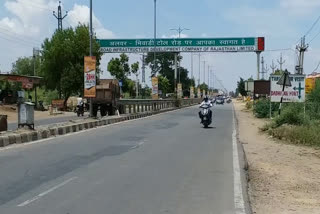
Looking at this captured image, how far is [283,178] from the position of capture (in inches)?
460

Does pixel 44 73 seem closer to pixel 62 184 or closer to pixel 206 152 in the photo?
pixel 206 152

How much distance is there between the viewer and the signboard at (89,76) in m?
28.7

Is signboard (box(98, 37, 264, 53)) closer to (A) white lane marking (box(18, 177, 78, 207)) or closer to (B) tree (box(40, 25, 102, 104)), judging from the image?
(B) tree (box(40, 25, 102, 104))

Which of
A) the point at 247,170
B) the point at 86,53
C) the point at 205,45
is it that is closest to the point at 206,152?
the point at 247,170

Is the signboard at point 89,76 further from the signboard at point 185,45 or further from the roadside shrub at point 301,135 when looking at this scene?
the signboard at point 185,45

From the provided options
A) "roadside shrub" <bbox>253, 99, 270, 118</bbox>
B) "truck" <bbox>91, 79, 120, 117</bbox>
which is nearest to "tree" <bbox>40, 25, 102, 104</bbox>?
"truck" <bbox>91, 79, 120, 117</bbox>

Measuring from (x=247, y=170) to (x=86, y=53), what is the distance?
44.8m

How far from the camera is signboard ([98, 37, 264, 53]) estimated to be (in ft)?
201

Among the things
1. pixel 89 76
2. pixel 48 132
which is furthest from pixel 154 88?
pixel 48 132

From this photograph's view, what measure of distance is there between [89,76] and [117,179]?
19.2 m

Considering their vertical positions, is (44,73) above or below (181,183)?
above

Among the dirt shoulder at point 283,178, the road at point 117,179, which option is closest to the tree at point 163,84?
the dirt shoulder at point 283,178

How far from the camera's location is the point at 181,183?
10102mm

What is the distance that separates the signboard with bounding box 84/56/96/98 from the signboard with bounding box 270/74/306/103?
1022 cm
